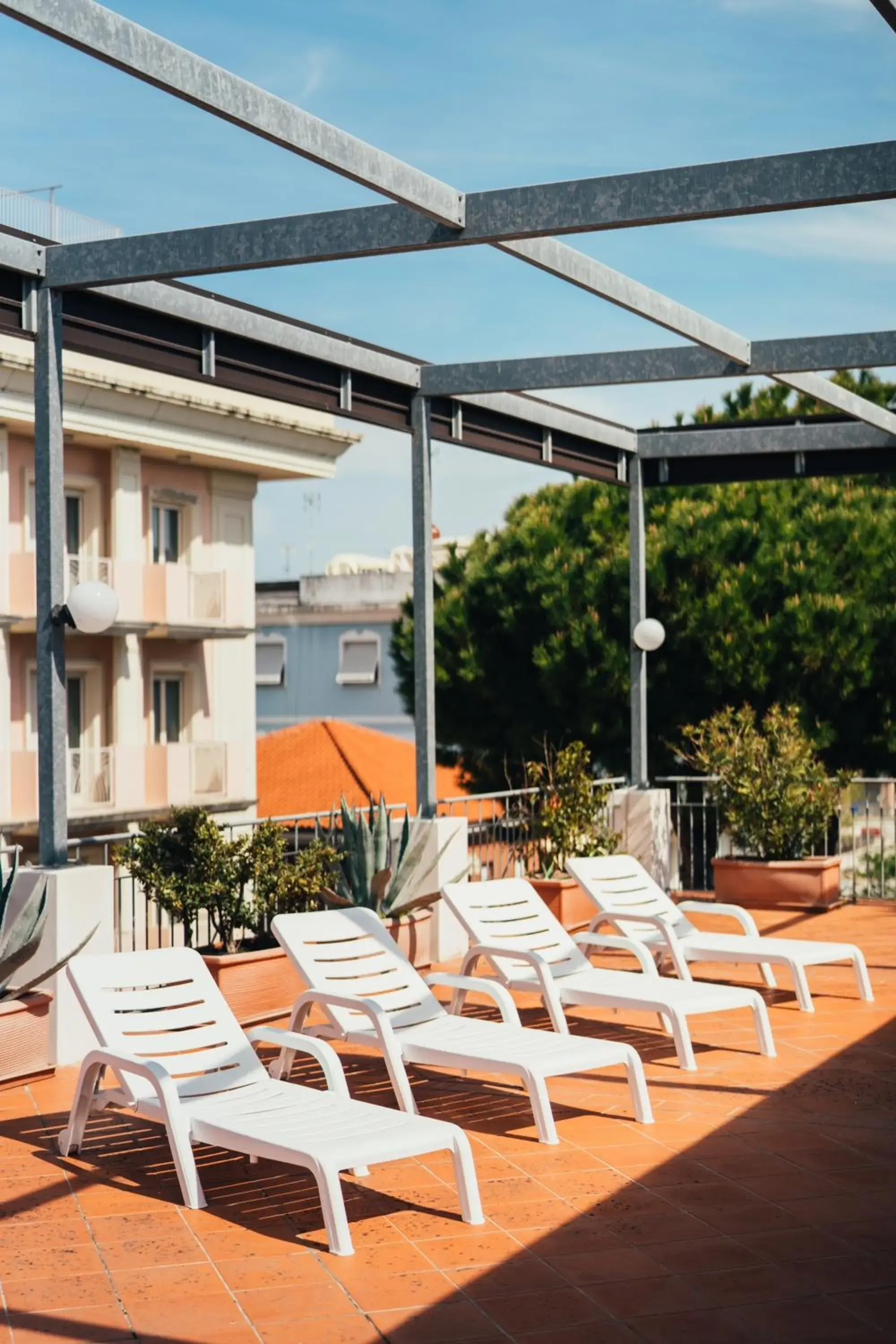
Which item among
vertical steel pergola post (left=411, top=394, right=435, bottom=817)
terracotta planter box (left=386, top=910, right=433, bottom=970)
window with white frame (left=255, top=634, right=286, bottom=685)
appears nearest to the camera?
terracotta planter box (left=386, top=910, right=433, bottom=970)

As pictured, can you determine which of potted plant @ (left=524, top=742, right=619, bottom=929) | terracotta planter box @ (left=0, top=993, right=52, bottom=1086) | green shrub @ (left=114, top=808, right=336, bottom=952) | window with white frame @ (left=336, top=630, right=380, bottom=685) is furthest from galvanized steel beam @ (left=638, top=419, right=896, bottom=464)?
window with white frame @ (left=336, top=630, right=380, bottom=685)

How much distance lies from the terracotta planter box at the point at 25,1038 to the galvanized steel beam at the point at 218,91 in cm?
381

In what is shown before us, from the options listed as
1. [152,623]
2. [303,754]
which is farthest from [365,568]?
[152,623]

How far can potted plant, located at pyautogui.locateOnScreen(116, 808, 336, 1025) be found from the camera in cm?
777

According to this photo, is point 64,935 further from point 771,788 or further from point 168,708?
point 168,708

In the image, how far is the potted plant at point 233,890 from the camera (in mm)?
7773

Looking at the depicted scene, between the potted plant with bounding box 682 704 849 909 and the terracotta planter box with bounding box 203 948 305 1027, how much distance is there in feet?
16.0

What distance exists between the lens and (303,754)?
2938 cm

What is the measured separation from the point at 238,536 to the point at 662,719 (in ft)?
38.3

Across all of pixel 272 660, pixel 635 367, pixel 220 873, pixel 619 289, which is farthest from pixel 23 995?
pixel 272 660

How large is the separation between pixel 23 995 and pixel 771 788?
6688 millimetres

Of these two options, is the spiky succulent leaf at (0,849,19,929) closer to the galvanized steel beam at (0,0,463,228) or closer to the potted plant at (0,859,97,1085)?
the potted plant at (0,859,97,1085)

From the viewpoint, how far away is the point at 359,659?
144 feet

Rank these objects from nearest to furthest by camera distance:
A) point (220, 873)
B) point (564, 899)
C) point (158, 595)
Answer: point (220, 873), point (564, 899), point (158, 595)
